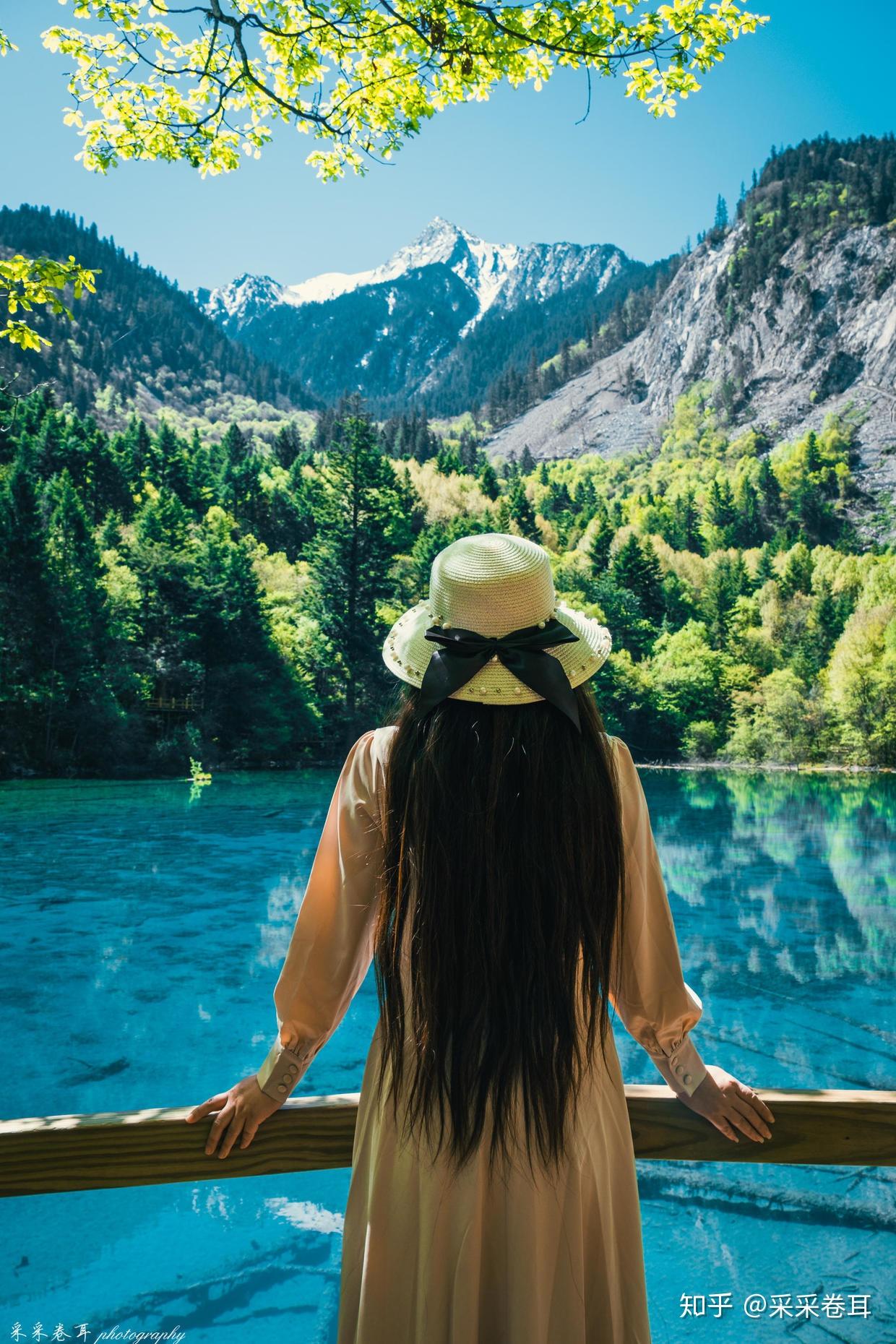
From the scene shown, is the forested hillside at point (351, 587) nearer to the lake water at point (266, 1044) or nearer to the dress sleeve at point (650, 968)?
the lake water at point (266, 1044)

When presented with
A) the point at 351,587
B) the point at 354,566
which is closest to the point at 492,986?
the point at 351,587

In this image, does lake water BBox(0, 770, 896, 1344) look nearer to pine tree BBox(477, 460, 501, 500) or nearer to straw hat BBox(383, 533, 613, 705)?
straw hat BBox(383, 533, 613, 705)

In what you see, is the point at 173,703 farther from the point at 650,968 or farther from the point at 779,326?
the point at 779,326

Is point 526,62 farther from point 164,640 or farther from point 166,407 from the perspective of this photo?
point 166,407

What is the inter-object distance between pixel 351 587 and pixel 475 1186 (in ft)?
81.9

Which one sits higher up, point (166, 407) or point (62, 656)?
point (166, 407)

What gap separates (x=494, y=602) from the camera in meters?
0.80

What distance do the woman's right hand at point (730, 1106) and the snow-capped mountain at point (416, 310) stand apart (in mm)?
70485

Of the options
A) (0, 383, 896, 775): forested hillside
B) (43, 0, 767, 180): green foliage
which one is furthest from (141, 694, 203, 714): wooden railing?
(43, 0, 767, 180): green foliage

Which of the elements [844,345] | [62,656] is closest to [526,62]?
[62,656]

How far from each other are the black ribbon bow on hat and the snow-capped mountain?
70.4 meters

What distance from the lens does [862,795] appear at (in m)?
23.1

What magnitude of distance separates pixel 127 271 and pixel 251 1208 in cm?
6343

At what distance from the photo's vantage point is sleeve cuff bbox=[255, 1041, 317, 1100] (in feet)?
2.65
